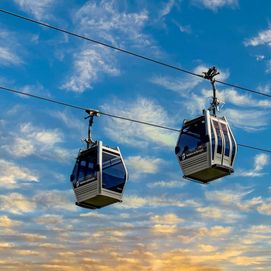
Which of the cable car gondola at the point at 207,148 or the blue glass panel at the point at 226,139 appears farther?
the blue glass panel at the point at 226,139

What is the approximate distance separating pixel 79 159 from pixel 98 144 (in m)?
1.44

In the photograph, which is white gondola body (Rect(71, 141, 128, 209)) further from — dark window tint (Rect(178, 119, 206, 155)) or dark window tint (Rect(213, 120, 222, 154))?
dark window tint (Rect(213, 120, 222, 154))

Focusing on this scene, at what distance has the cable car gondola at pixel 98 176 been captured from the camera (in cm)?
2597

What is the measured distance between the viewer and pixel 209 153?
81.9 feet

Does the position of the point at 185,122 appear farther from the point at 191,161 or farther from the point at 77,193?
the point at 77,193

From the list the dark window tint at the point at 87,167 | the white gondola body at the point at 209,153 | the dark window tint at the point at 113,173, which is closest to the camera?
the white gondola body at the point at 209,153

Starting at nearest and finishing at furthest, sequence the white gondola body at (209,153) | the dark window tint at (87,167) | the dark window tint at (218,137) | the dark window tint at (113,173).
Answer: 1. the white gondola body at (209,153)
2. the dark window tint at (218,137)
3. the dark window tint at (113,173)
4. the dark window tint at (87,167)

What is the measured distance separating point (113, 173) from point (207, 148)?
4.45 m

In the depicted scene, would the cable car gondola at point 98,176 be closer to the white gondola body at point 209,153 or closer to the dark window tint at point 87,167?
the dark window tint at point 87,167

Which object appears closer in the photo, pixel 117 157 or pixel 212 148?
pixel 212 148

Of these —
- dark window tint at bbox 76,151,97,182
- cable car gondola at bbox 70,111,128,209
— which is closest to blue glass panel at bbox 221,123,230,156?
cable car gondola at bbox 70,111,128,209

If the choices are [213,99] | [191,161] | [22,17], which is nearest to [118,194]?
[191,161]

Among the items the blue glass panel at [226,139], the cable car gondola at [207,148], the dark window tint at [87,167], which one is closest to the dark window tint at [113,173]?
the dark window tint at [87,167]

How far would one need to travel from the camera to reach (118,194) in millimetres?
26281
